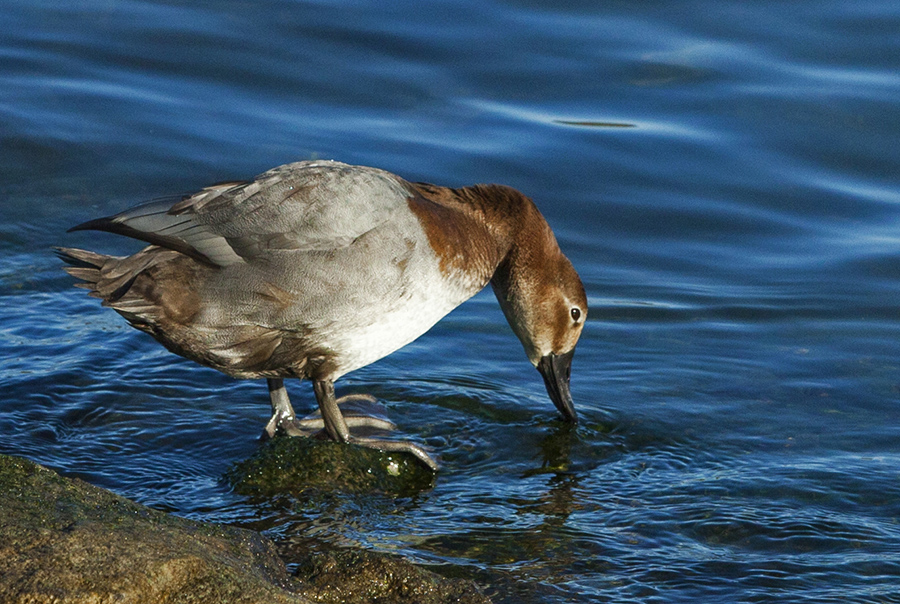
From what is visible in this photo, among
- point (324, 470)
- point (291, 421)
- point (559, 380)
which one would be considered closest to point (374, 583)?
point (324, 470)

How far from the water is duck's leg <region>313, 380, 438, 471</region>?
0.19 m

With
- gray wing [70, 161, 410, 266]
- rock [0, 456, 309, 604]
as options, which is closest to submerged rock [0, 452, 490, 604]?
rock [0, 456, 309, 604]

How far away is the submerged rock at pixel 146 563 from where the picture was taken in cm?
320

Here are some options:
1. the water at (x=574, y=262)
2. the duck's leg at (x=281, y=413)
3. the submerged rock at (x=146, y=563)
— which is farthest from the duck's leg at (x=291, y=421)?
the submerged rock at (x=146, y=563)

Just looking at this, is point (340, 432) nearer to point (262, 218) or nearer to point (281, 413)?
point (281, 413)

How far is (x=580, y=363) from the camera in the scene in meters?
6.95

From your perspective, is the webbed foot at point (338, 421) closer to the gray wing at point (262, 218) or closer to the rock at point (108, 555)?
the gray wing at point (262, 218)

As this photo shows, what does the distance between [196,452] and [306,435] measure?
0.54 metres

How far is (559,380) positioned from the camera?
6.21 metres

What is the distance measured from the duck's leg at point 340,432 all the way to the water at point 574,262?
19 centimetres

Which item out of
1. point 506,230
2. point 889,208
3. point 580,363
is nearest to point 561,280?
point 506,230

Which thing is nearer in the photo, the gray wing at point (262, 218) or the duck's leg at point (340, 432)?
the gray wing at point (262, 218)

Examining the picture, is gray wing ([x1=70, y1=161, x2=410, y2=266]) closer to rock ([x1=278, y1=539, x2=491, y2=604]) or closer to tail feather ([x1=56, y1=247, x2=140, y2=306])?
tail feather ([x1=56, y1=247, x2=140, y2=306])

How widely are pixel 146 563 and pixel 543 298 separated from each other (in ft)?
10.5
